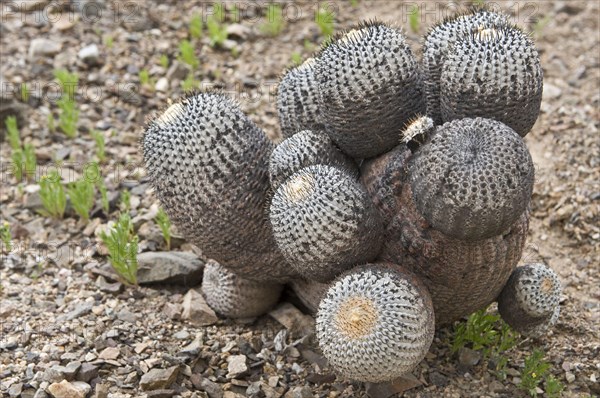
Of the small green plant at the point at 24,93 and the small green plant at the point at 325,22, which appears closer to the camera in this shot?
the small green plant at the point at 24,93

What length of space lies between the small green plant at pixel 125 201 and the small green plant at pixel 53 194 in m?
0.29

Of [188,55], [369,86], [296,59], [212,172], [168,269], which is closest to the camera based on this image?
[369,86]

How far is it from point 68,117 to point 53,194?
0.73 metres

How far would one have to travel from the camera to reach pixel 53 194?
4480 mm

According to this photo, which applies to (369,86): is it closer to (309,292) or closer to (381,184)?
(381,184)

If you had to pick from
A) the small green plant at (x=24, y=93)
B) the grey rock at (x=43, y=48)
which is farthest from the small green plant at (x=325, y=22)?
the small green plant at (x=24, y=93)

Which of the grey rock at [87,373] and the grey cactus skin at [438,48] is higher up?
the grey cactus skin at [438,48]

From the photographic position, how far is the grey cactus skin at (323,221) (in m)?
3.07

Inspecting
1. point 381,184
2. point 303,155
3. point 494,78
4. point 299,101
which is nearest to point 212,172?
point 303,155

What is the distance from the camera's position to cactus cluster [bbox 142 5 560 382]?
292 centimetres

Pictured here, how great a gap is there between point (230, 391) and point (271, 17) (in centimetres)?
314

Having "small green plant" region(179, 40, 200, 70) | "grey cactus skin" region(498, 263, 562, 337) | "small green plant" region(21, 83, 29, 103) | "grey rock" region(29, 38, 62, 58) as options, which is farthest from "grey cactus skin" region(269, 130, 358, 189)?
"grey rock" region(29, 38, 62, 58)

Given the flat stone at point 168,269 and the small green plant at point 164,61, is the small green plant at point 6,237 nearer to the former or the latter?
the flat stone at point 168,269

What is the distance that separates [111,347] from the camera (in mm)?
3723
